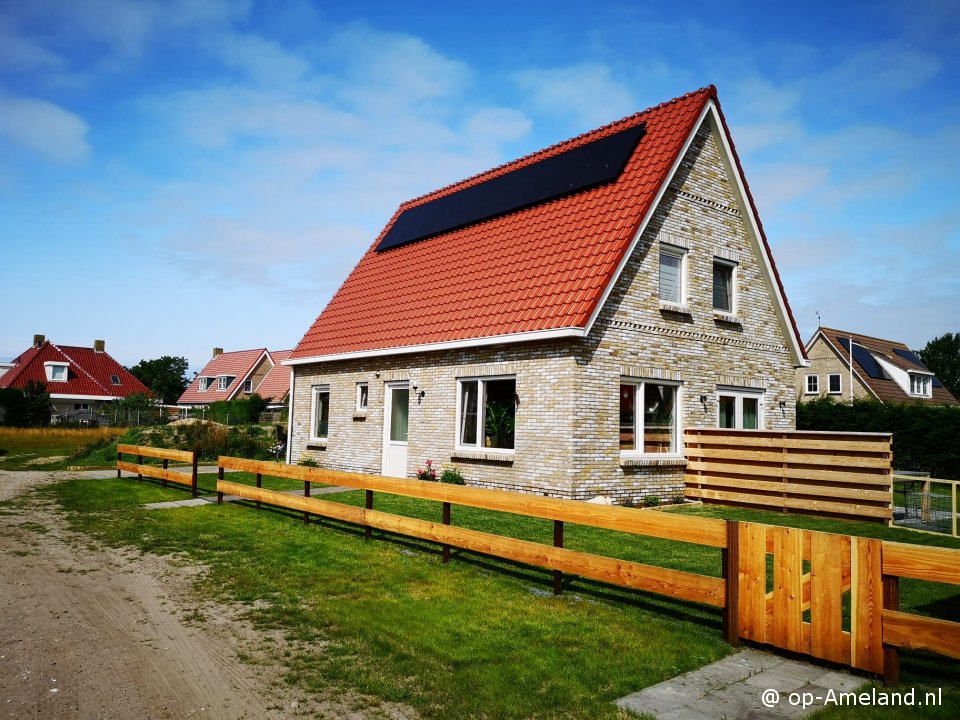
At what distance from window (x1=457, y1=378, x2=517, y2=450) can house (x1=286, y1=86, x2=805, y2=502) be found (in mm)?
37

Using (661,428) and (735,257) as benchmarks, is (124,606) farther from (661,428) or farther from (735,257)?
(735,257)

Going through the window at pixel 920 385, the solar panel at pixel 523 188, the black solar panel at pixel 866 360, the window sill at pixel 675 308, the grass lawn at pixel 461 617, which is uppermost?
the solar panel at pixel 523 188

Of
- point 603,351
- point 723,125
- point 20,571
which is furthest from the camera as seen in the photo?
point 723,125

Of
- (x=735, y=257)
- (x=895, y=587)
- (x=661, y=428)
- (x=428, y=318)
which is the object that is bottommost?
(x=895, y=587)

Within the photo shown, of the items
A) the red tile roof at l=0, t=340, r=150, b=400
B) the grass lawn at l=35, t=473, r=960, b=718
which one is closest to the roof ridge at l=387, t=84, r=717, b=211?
the grass lawn at l=35, t=473, r=960, b=718

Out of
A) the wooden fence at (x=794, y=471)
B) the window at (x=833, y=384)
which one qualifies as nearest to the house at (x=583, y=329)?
the wooden fence at (x=794, y=471)

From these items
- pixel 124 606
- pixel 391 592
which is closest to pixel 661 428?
pixel 391 592

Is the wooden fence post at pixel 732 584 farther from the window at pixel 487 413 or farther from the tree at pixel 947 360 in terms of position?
the tree at pixel 947 360

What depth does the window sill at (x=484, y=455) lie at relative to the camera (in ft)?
46.3

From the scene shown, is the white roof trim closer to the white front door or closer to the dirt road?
the white front door

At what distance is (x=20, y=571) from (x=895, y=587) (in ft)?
28.8

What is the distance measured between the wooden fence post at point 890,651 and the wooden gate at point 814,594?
0.04 metres

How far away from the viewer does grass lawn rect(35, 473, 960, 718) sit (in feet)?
14.8

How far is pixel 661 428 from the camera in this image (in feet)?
48.3
